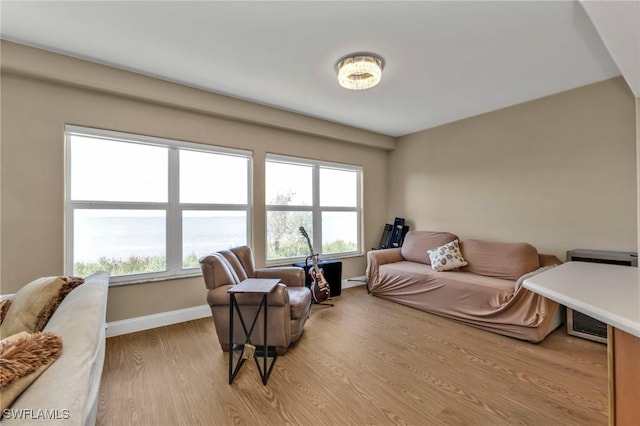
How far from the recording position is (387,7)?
1855mm

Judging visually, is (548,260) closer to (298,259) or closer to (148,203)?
(298,259)

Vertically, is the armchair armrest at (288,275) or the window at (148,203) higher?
the window at (148,203)

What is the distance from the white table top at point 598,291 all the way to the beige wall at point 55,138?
328 centimetres

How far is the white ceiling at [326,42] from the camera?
1.88 m

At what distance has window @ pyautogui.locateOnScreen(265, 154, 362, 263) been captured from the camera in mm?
3951

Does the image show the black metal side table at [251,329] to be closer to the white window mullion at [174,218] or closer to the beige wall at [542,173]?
the white window mullion at [174,218]

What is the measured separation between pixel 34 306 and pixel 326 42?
8.53 feet

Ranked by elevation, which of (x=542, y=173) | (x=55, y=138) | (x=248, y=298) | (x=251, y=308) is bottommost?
(x=251, y=308)

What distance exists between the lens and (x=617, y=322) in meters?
0.84

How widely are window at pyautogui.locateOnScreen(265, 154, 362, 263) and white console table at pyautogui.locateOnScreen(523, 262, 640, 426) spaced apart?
3.18 m

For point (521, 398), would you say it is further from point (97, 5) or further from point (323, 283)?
point (97, 5)

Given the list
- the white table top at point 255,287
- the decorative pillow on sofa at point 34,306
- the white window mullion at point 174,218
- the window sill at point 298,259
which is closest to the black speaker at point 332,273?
the window sill at point 298,259

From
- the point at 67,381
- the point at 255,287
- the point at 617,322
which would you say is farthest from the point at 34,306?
the point at 617,322

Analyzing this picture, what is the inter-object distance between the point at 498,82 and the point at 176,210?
387 centimetres
